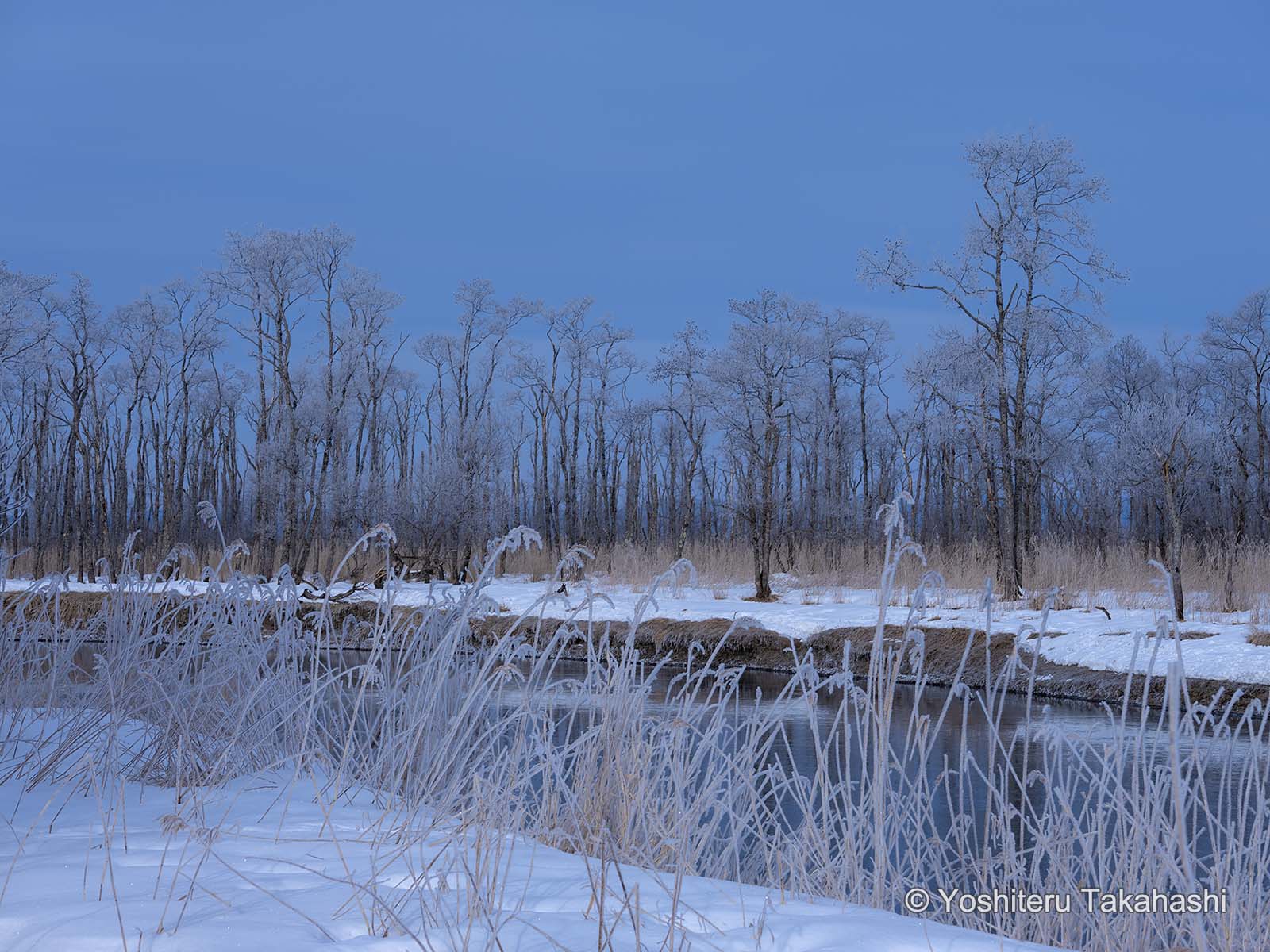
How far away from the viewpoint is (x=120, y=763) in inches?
149

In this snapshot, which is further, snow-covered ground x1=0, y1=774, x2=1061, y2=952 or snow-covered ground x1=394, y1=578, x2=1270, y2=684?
snow-covered ground x1=394, y1=578, x2=1270, y2=684

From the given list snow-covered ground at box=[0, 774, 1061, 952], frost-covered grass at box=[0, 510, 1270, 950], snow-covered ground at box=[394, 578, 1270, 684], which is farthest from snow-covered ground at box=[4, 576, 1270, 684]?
snow-covered ground at box=[0, 774, 1061, 952]

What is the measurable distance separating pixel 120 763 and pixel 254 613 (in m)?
0.87

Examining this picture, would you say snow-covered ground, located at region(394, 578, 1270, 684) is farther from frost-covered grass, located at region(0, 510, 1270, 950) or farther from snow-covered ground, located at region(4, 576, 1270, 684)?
frost-covered grass, located at region(0, 510, 1270, 950)

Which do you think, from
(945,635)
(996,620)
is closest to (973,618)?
(945,635)

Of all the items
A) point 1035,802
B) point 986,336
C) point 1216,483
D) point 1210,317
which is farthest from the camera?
point 1210,317

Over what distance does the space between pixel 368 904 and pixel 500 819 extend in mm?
723

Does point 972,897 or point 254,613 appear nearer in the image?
point 972,897

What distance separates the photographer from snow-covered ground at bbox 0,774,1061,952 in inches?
74.6

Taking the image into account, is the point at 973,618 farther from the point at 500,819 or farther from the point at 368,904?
the point at 368,904

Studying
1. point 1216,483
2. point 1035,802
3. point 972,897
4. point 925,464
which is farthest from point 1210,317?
point 972,897

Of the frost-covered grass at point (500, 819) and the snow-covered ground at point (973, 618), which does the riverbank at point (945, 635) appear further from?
the frost-covered grass at point (500, 819)

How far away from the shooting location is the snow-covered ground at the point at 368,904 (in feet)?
6.22

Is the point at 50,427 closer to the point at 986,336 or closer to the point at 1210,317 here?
the point at 986,336
